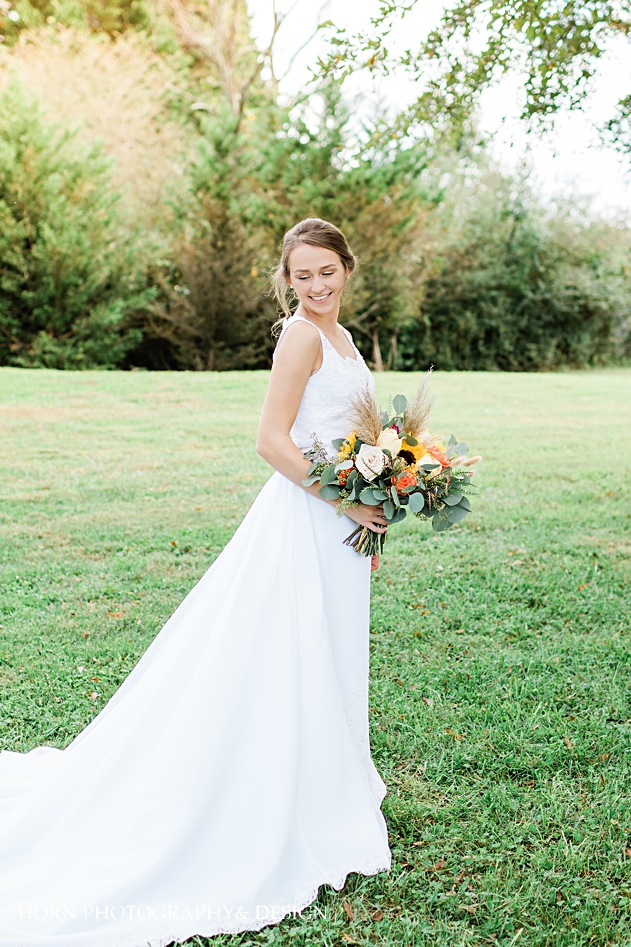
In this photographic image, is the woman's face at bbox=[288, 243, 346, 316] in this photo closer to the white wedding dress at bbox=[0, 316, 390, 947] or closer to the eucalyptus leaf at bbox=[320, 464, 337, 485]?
the white wedding dress at bbox=[0, 316, 390, 947]

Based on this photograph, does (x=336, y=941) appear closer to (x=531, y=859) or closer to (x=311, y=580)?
(x=531, y=859)

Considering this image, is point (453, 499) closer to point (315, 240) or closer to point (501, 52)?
point (315, 240)

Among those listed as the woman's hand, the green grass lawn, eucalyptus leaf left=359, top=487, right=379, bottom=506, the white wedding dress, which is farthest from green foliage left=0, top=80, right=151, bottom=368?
eucalyptus leaf left=359, top=487, right=379, bottom=506

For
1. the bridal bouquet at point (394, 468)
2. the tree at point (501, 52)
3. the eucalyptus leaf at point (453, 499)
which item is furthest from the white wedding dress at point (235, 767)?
the tree at point (501, 52)

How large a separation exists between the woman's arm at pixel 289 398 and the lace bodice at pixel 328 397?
0.05 m

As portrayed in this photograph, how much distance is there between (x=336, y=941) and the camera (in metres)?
2.33

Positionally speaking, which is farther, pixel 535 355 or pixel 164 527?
pixel 535 355

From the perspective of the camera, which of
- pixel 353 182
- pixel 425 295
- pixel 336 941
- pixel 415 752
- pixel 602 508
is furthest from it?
pixel 425 295

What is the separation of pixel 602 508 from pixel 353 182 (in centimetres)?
1232

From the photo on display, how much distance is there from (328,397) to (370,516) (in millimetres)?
435

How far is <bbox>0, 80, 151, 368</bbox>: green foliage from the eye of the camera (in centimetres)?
1512

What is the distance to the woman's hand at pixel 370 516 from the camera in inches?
102

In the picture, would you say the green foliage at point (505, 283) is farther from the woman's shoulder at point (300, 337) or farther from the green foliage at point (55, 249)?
the woman's shoulder at point (300, 337)

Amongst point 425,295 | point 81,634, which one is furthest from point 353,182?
point 81,634
